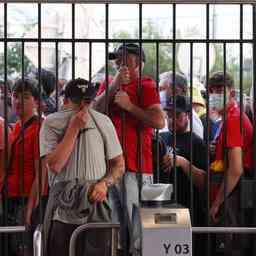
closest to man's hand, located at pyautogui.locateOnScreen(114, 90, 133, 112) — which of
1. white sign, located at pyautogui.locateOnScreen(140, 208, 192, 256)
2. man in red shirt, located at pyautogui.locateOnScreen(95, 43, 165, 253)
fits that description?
man in red shirt, located at pyautogui.locateOnScreen(95, 43, 165, 253)

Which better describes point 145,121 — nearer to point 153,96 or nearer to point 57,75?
point 153,96

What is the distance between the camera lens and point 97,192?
→ 7.39 metres

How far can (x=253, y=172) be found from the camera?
24.6 feet

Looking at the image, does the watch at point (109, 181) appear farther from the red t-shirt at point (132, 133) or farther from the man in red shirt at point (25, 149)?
the man in red shirt at point (25, 149)

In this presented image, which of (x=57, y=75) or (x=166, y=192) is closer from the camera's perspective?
(x=166, y=192)

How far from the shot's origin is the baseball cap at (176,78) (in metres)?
7.39

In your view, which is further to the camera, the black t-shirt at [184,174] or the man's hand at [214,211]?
the man's hand at [214,211]

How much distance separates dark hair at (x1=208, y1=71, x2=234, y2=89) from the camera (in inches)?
292

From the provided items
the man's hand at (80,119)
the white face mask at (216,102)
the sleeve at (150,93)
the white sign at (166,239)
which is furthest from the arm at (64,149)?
the white sign at (166,239)

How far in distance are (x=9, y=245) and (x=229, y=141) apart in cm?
194

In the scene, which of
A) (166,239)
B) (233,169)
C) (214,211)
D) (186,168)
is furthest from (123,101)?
(166,239)

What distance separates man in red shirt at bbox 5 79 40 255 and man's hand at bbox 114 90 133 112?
0.64m

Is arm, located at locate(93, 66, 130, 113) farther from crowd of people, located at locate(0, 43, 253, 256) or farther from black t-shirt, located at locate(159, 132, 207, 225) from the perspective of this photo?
black t-shirt, located at locate(159, 132, 207, 225)

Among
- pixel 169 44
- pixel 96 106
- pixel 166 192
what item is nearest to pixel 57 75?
pixel 96 106
